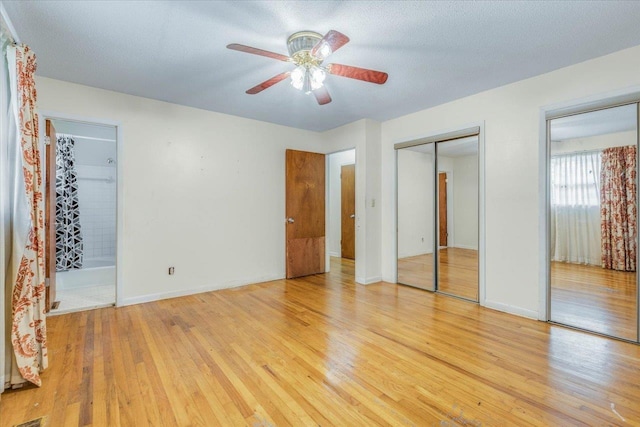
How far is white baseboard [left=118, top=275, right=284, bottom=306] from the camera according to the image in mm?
3430

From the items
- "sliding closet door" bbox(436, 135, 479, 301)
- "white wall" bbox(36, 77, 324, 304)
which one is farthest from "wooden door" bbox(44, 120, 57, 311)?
"sliding closet door" bbox(436, 135, 479, 301)

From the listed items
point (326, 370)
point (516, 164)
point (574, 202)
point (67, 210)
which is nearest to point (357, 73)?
point (516, 164)

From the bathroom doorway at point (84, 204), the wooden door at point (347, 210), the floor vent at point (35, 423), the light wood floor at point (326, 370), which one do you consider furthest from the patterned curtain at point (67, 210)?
the wooden door at point (347, 210)

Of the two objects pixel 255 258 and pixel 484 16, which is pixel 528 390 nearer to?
pixel 484 16

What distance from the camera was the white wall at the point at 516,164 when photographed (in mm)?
2717

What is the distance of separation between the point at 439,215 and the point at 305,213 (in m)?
2.08

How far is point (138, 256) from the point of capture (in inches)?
136

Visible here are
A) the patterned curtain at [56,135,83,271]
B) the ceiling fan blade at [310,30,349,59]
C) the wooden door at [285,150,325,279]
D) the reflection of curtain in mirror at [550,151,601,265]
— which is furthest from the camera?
the patterned curtain at [56,135,83,271]

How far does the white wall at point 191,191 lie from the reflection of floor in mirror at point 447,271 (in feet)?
6.60

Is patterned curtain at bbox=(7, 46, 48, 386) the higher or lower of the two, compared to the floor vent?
higher

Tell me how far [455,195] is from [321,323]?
2.62 m

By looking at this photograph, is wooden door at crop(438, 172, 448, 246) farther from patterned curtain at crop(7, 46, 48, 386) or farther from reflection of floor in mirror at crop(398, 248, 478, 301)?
patterned curtain at crop(7, 46, 48, 386)

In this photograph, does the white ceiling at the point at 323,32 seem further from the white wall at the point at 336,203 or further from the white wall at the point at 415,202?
the white wall at the point at 336,203

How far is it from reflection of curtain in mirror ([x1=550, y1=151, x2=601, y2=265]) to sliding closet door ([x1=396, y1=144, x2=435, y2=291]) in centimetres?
133
